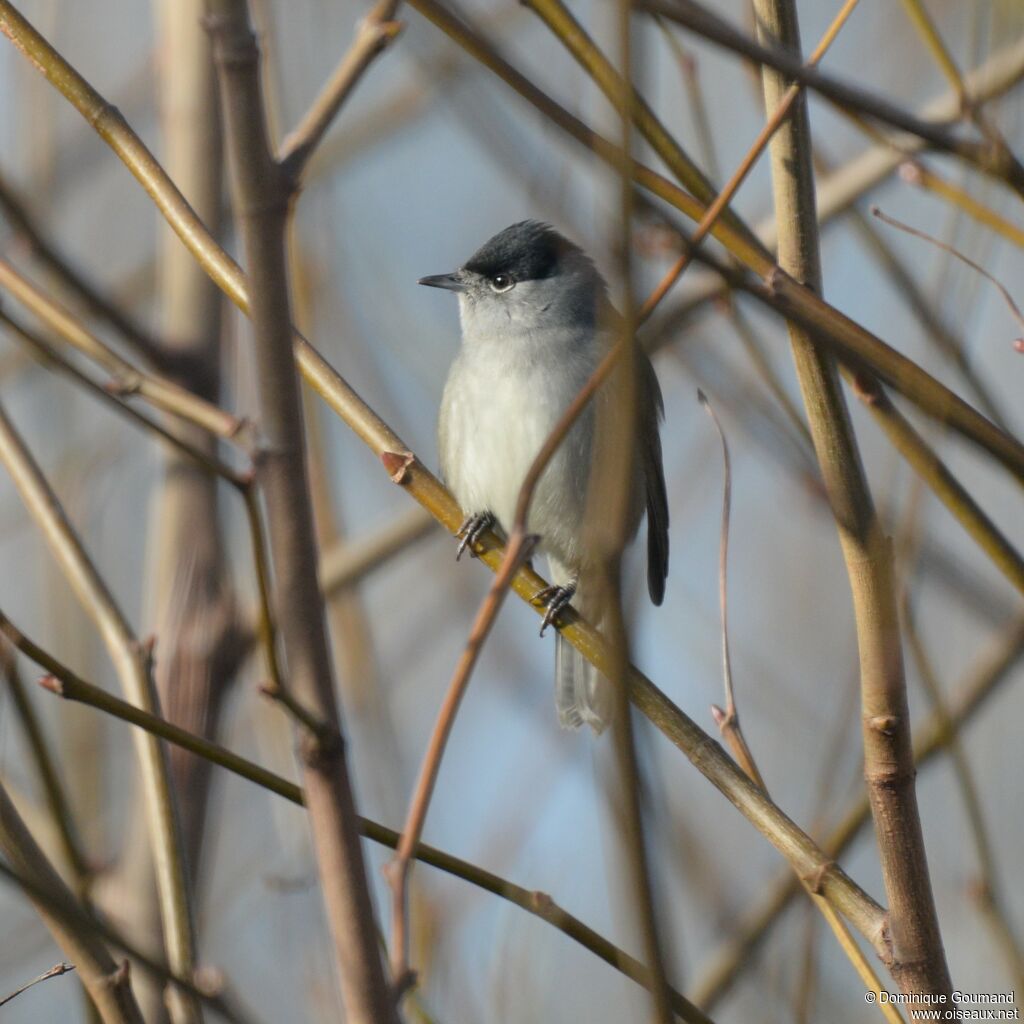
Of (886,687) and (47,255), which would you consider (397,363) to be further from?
(886,687)

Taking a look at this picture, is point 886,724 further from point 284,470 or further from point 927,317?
point 284,470

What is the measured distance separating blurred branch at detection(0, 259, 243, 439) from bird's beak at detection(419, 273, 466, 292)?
2.37m

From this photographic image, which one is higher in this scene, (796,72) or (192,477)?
(192,477)

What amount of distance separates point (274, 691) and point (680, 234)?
25.2 inches

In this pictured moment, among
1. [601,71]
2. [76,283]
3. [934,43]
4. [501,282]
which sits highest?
[501,282]

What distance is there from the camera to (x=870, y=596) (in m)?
1.79

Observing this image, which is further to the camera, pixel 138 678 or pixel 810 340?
pixel 138 678

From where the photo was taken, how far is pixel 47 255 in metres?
3.02

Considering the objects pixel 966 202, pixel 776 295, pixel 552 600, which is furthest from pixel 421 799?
pixel 552 600

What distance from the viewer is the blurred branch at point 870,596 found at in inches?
69.6

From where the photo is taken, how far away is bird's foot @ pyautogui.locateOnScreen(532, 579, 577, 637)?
2649 millimetres

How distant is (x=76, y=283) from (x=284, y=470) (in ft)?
7.28

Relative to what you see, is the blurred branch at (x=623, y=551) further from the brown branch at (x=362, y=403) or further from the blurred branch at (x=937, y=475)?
the blurred branch at (x=937, y=475)

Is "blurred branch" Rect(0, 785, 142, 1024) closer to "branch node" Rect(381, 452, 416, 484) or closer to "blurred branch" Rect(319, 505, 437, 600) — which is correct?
"branch node" Rect(381, 452, 416, 484)
